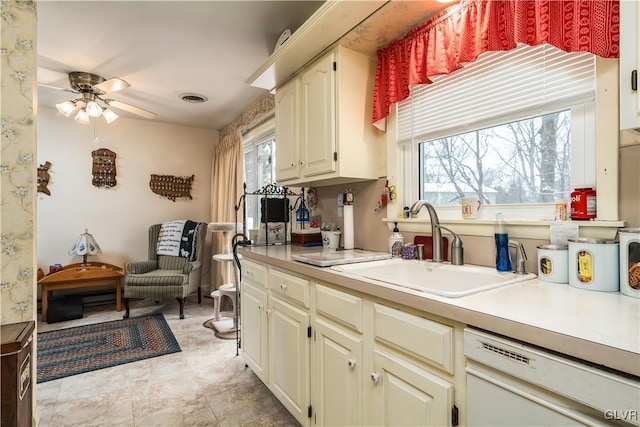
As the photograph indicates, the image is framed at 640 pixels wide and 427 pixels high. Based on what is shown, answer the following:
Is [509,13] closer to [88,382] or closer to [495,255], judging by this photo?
[495,255]

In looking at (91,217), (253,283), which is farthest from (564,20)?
(91,217)

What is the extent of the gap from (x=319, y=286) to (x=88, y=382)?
2006 mm

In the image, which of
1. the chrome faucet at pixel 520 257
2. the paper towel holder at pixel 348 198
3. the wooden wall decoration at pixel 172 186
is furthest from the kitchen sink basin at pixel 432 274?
the wooden wall decoration at pixel 172 186

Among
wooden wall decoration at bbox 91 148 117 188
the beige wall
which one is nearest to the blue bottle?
the beige wall

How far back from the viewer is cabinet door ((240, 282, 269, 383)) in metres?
2.00

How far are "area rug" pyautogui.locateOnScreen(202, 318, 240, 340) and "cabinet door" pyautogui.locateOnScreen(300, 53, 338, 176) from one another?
1838 mm

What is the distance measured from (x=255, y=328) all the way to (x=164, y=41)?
2.21m

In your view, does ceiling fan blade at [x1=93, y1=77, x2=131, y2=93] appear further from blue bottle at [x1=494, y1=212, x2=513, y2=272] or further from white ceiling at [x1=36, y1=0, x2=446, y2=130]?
blue bottle at [x1=494, y1=212, x2=513, y2=272]

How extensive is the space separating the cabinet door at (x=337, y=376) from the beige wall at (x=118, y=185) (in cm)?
380

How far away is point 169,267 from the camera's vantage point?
13.8ft

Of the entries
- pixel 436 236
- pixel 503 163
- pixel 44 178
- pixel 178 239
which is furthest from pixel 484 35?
pixel 44 178

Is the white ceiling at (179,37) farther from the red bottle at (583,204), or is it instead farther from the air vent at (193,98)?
the red bottle at (583,204)

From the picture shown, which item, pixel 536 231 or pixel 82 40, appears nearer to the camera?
pixel 536 231

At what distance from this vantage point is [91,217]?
4.30 metres
